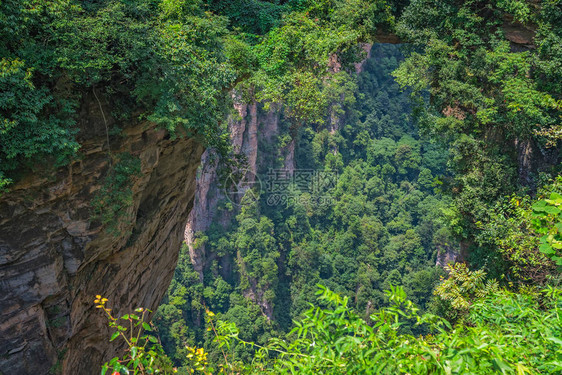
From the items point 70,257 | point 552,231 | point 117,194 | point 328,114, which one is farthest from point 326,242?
Result: point 552,231

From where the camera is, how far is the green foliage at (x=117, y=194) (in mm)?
5094

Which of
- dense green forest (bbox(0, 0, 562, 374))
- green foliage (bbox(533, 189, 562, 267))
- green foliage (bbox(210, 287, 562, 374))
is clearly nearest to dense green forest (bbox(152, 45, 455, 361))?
dense green forest (bbox(0, 0, 562, 374))

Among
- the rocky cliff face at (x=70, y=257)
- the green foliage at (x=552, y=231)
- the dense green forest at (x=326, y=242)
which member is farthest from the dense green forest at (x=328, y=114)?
the dense green forest at (x=326, y=242)

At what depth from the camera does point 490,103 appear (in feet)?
24.1

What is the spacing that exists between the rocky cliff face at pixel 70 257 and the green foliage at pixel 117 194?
3.2 inches

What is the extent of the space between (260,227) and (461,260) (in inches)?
835

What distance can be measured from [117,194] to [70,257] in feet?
3.11

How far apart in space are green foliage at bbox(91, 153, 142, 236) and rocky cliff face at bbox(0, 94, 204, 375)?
0.27ft

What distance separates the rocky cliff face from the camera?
14.2 ft

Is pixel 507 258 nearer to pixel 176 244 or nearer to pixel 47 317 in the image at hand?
pixel 176 244

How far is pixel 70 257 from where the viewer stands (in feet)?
16.1

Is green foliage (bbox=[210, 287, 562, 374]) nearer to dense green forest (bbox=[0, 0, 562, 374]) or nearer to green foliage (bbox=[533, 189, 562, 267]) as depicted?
dense green forest (bbox=[0, 0, 562, 374])
